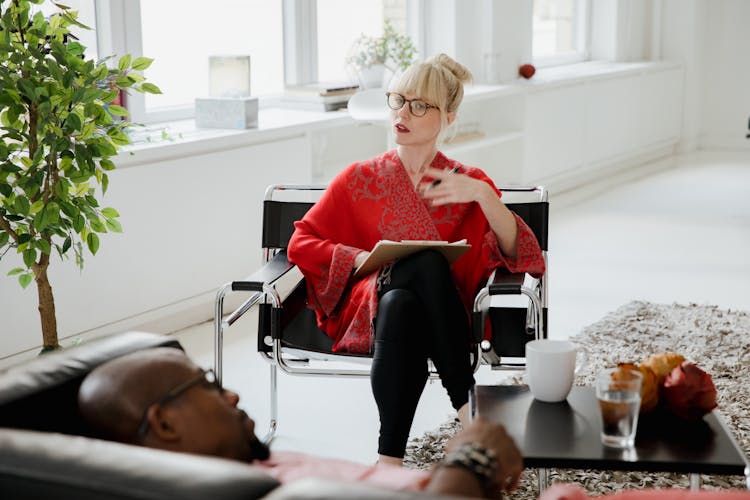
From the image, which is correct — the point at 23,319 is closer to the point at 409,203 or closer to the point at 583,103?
the point at 409,203

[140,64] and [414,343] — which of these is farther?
[140,64]

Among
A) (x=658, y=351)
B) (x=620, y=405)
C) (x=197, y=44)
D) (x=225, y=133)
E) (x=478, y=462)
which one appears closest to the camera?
(x=478, y=462)

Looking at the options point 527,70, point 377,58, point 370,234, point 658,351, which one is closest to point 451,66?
point 370,234

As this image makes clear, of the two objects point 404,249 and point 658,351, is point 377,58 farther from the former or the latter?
point 404,249

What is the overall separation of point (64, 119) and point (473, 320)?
43.7 inches

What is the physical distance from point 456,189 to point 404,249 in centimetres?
23

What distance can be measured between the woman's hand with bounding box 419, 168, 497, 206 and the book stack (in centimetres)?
219

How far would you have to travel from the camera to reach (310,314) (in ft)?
9.05

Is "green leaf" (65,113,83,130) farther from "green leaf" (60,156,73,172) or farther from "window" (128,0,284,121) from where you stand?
"window" (128,0,284,121)

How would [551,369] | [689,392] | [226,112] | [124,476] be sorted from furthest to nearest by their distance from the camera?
[226,112]
[551,369]
[689,392]
[124,476]

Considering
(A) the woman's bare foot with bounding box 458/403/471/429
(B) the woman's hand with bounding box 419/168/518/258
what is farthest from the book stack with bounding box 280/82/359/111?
(A) the woman's bare foot with bounding box 458/403/471/429

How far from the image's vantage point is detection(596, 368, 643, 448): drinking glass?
5.89 ft

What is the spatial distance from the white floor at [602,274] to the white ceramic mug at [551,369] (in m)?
0.84

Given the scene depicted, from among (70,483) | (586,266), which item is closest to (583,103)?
(586,266)
